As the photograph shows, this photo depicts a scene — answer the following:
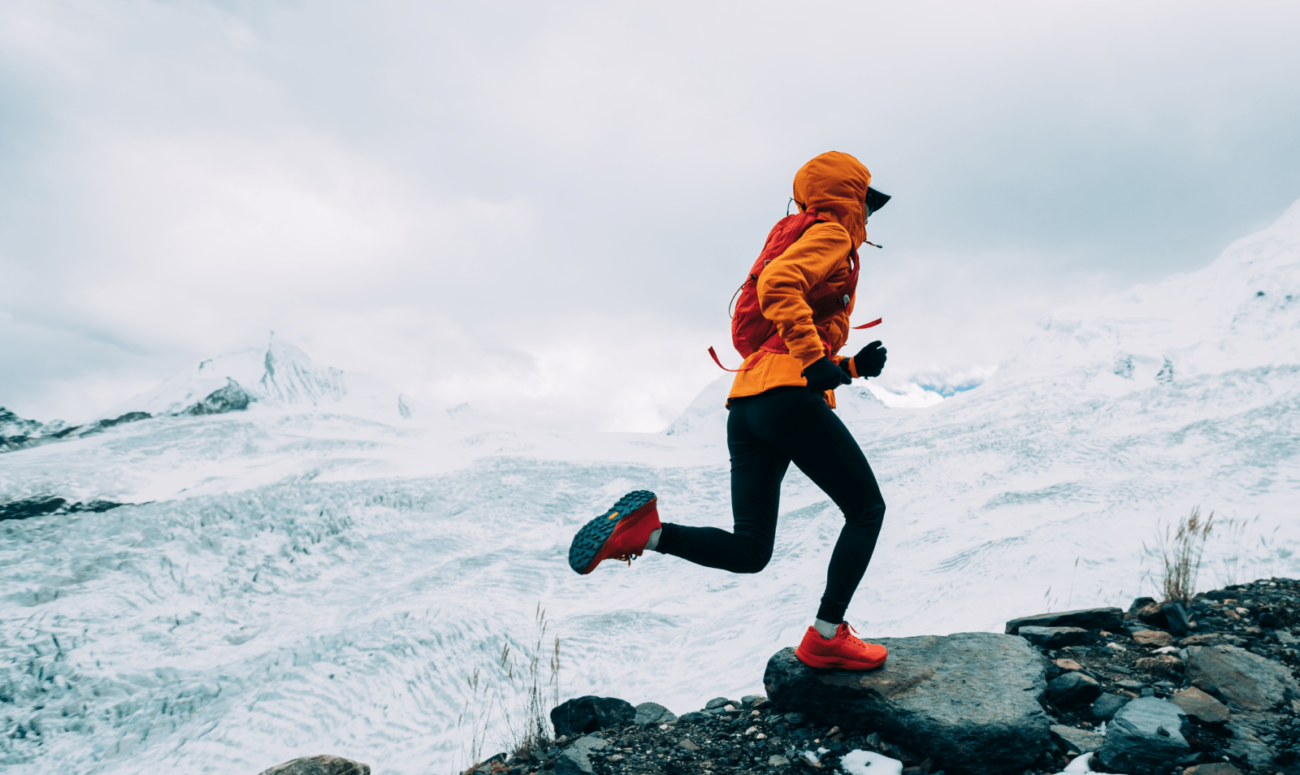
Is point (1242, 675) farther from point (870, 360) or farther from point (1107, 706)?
point (870, 360)

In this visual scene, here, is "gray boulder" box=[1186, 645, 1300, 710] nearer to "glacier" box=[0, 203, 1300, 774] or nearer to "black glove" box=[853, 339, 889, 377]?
"black glove" box=[853, 339, 889, 377]

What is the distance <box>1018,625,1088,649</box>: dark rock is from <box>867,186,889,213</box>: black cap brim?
2.51m

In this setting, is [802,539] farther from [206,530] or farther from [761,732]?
[206,530]

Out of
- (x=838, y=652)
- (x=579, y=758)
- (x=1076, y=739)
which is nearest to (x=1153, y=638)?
(x=1076, y=739)

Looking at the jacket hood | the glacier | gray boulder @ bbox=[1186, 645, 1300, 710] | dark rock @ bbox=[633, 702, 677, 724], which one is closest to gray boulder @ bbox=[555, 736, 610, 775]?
dark rock @ bbox=[633, 702, 677, 724]

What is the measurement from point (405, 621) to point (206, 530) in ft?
15.0

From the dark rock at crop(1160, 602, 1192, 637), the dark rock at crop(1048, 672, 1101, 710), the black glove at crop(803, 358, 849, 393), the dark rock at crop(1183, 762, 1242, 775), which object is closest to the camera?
the dark rock at crop(1183, 762, 1242, 775)

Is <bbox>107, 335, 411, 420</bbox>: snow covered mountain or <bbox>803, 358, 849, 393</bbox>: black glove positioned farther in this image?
<bbox>107, 335, 411, 420</bbox>: snow covered mountain

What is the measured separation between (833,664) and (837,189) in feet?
6.70

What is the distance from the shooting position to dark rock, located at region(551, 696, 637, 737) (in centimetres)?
338

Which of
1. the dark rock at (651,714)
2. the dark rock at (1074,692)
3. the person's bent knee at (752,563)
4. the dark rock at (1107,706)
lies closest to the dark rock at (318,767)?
the dark rock at (651,714)

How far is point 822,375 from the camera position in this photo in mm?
2109

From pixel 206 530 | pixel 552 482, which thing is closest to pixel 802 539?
pixel 552 482

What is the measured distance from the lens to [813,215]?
2393 mm
